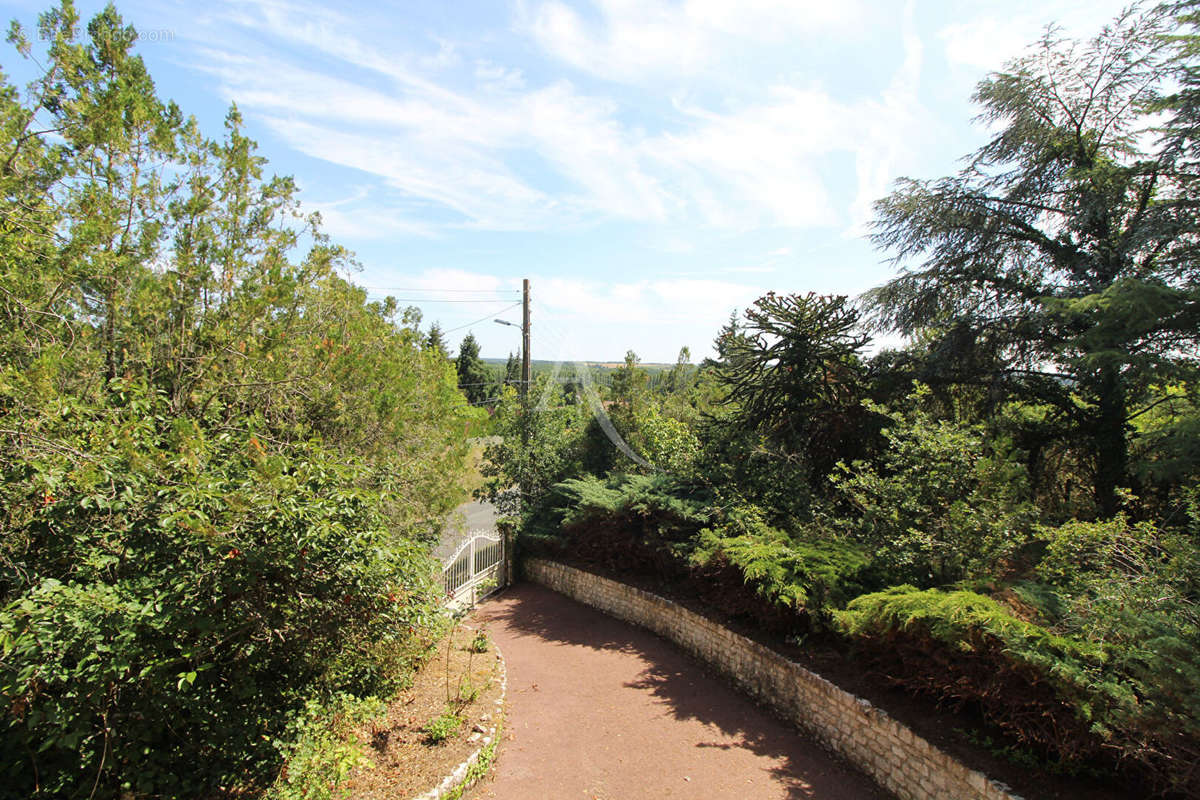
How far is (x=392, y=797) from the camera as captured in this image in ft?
15.5

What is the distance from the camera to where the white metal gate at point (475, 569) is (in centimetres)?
1149

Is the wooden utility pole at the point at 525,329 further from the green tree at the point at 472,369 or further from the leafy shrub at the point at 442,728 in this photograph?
the green tree at the point at 472,369

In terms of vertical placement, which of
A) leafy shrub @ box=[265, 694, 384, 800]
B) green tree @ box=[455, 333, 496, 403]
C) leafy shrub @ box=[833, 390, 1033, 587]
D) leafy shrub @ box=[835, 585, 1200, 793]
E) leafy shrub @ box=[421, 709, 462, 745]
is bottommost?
leafy shrub @ box=[421, 709, 462, 745]

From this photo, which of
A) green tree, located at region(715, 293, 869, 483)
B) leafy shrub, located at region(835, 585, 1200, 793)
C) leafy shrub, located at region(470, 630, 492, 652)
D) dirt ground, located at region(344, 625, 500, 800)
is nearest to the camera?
leafy shrub, located at region(835, 585, 1200, 793)

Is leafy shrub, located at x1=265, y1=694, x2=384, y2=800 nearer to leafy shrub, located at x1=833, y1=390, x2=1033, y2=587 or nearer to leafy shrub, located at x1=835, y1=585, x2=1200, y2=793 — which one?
leafy shrub, located at x1=835, y1=585, x2=1200, y2=793

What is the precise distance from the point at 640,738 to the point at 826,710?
205 cm

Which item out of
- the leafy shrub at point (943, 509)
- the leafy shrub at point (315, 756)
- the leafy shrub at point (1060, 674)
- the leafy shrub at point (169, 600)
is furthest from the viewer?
the leafy shrub at point (943, 509)

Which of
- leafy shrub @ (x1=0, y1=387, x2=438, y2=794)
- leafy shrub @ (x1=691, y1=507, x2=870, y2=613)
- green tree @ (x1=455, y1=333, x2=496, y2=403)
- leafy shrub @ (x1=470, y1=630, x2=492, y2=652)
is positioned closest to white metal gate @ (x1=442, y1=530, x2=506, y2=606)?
leafy shrub @ (x1=470, y1=630, x2=492, y2=652)

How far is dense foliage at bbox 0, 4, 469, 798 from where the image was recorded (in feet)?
12.0

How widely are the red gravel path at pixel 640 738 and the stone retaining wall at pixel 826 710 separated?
0.20 m

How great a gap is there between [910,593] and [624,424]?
9.58m

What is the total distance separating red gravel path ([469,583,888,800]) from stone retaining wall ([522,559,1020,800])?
0.65ft

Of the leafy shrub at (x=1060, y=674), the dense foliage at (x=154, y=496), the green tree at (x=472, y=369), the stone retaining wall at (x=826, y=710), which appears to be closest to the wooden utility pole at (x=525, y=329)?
the stone retaining wall at (x=826, y=710)

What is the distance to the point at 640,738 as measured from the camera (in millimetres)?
6504
